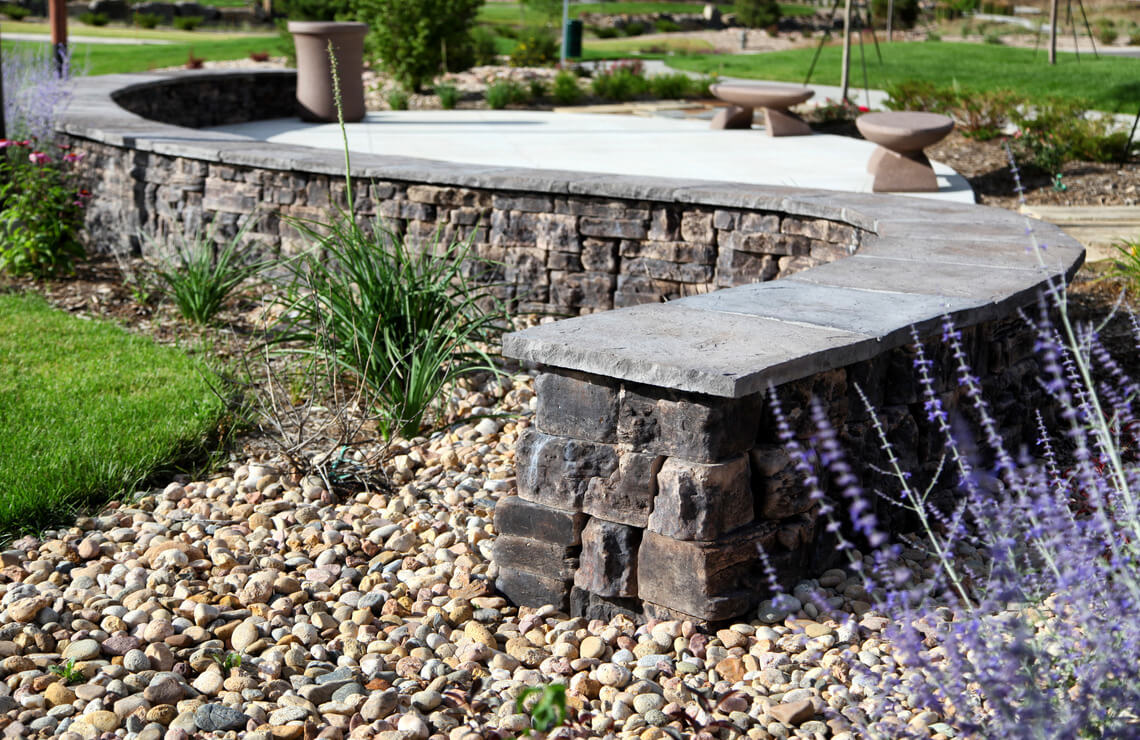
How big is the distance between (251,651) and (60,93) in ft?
19.6

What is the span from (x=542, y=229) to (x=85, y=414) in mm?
2305

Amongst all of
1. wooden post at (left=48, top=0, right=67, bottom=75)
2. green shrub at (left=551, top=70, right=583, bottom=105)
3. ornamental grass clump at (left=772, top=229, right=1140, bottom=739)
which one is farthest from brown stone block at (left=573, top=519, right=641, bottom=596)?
green shrub at (left=551, top=70, right=583, bottom=105)

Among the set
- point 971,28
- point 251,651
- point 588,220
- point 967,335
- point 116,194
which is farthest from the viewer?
point 971,28

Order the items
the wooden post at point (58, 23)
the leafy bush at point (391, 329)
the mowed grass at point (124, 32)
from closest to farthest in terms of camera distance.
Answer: the leafy bush at point (391, 329), the wooden post at point (58, 23), the mowed grass at point (124, 32)

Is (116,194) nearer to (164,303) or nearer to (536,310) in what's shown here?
(164,303)

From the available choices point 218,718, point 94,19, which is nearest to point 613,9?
point 94,19

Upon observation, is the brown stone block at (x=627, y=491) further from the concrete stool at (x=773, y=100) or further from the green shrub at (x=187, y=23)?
the green shrub at (x=187, y=23)

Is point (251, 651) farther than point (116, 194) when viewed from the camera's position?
No

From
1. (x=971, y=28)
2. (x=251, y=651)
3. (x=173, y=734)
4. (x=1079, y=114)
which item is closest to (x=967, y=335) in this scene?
(x=251, y=651)

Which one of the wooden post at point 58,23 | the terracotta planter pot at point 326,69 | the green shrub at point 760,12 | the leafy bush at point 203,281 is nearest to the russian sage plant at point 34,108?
the wooden post at point 58,23

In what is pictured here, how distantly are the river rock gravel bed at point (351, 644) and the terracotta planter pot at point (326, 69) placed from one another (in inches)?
298

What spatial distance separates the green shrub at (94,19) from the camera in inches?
1239

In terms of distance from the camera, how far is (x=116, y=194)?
7059 millimetres

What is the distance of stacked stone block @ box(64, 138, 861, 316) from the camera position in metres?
5.20
